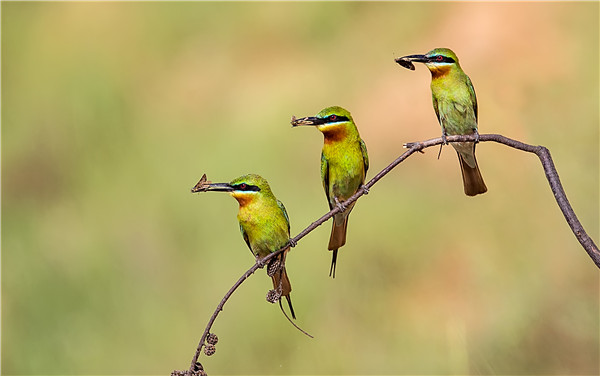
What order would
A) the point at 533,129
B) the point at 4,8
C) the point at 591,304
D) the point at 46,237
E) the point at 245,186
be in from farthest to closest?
the point at 4,8
the point at 46,237
the point at 533,129
the point at 591,304
the point at 245,186

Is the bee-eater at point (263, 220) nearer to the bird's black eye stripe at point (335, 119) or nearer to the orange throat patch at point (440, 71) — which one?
the bird's black eye stripe at point (335, 119)

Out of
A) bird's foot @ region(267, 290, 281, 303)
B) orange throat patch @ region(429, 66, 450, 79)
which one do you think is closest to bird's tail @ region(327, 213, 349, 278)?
orange throat patch @ region(429, 66, 450, 79)

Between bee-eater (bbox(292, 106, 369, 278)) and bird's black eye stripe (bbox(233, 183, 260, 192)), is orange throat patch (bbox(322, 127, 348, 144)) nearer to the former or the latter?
bee-eater (bbox(292, 106, 369, 278))

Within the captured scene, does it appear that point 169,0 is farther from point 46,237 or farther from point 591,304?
point 591,304

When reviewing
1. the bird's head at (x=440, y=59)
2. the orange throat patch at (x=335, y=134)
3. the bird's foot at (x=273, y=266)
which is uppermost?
the bird's head at (x=440, y=59)

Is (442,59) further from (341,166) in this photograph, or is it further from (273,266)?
(273,266)

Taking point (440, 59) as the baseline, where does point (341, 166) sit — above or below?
below

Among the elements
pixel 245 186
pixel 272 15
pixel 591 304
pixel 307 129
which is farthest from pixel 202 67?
pixel 245 186

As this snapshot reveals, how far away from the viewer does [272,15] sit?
623cm

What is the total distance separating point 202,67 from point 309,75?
0.96 metres

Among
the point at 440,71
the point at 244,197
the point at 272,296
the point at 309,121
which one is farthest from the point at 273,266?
the point at 440,71

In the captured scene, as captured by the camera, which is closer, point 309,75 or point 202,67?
point 309,75

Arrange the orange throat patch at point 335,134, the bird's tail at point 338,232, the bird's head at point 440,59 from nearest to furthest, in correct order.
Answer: the bird's head at point 440,59, the orange throat patch at point 335,134, the bird's tail at point 338,232

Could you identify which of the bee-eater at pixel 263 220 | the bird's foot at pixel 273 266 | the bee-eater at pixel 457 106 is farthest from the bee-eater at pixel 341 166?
the bird's foot at pixel 273 266
